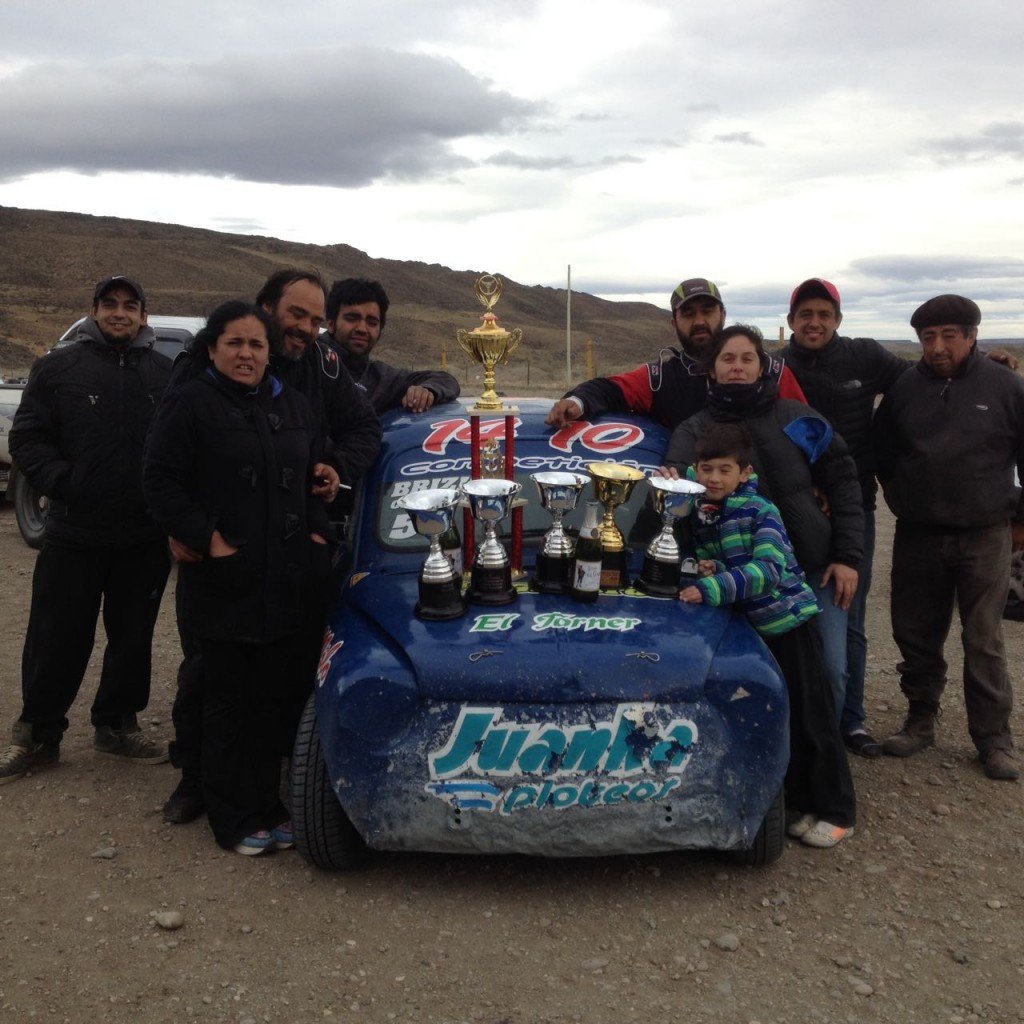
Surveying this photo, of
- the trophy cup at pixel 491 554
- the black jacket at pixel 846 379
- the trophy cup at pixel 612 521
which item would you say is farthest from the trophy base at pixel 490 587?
the black jacket at pixel 846 379

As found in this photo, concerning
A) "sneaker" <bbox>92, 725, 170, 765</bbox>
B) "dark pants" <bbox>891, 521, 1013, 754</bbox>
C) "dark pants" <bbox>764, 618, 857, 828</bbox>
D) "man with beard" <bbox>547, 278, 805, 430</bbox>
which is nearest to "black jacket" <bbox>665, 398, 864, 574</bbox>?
"dark pants" <bbox>764, 618, 857, 828</bbox>

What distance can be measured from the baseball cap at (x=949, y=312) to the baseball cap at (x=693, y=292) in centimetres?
90

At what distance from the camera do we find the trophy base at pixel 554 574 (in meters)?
3.67

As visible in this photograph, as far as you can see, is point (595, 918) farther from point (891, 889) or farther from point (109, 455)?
point (109, 455)

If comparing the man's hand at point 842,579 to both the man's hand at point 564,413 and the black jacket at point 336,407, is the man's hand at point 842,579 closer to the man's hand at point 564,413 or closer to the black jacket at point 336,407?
the man's hand at point 564,413

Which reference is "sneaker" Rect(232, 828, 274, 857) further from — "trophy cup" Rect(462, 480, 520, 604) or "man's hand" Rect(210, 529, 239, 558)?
"trophy cup" Rect(462, 480, 520, 604)

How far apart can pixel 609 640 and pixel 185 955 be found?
1658 mm

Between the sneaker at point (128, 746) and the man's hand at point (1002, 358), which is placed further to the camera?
the man's hand at point (1002, 358)

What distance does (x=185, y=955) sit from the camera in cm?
314

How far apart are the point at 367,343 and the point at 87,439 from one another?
1423 millimetres

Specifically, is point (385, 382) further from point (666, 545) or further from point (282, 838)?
point (282, 838)

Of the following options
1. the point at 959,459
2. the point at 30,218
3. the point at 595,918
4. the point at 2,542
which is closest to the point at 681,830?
the point at 595,918

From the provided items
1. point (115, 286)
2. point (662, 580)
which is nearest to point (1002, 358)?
point (662, 580)

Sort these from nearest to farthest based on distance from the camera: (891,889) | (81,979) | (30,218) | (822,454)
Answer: (81,979) → (891,889) → (822,454) → (30,218)
